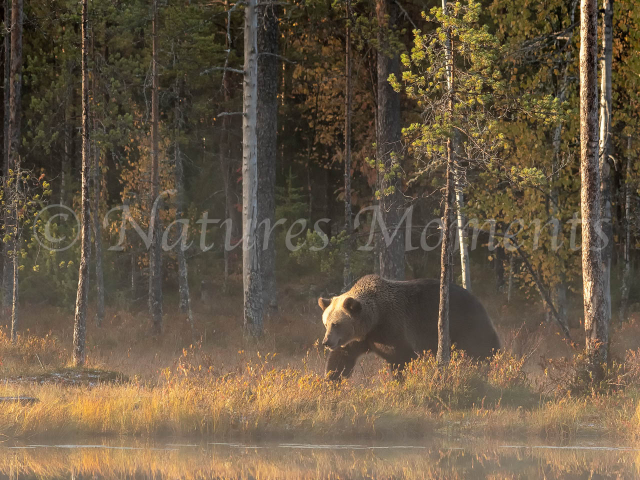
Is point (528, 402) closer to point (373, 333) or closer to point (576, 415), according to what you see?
point (576, 415)

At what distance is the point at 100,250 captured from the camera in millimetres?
23391

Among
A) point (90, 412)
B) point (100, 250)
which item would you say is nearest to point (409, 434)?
point (90, 412)

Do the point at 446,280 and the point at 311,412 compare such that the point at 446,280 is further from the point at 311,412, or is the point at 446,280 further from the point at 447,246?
the point at 311,412

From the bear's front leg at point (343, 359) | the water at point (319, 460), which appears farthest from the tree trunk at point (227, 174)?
the water at point (319, 460)

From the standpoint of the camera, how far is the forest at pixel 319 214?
37.6 ft

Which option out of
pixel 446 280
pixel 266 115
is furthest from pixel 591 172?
pixel 266 115

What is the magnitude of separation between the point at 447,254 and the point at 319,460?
4358mm

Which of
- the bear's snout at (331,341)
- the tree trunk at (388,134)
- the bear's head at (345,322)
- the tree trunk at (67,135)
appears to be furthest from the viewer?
the tree trunk at (67,135)

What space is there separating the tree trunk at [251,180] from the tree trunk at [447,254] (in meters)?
7.02

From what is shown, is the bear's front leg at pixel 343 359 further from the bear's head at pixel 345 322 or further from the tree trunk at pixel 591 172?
the tree trunk at pixel 591 172

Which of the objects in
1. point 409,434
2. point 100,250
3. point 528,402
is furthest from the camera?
point 100,250

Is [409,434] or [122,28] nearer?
[409,434]

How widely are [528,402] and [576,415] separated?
1050mm

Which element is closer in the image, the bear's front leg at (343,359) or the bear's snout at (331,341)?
the bear's snout at (331,341)
